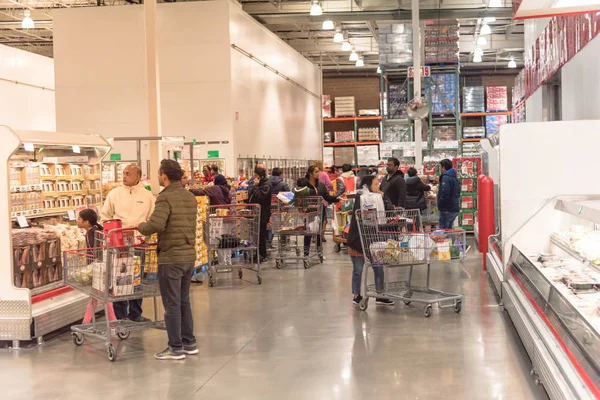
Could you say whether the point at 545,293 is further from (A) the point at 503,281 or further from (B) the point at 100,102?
(B) the point at 100,102

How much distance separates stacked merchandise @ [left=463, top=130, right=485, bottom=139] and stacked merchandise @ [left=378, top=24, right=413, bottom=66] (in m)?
9.29

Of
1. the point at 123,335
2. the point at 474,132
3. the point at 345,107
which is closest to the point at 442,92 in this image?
the point at 474,132

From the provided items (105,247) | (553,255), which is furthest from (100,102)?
(553,255)

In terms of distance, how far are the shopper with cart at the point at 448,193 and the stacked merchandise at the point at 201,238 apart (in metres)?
4.69

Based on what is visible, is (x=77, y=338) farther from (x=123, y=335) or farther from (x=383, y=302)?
(x=383, y=302)

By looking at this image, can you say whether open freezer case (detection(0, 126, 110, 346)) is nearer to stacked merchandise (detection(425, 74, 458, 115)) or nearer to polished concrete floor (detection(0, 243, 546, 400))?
polished concrete floor (detection(0, 243, 546, 400))

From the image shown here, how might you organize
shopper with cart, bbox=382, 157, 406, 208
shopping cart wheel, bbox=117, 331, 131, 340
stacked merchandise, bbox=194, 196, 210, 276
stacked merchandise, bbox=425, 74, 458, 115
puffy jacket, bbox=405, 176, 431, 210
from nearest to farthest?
shopping cart wheel, bbox=117, 331, 131, 340, shopper with cart, bbox=382, 157, 406, 208, stacked merchandise, bbox=194, 196, 210, 276, puffy jacket, bbox=405, 176, 431, 210, stacked merchandise, bbox=425, 74, 458, 115

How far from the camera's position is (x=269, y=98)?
20.6 meters

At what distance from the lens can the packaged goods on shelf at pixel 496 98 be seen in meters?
28.8

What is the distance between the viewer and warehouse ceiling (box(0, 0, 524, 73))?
20.2 m

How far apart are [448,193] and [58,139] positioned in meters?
7.61

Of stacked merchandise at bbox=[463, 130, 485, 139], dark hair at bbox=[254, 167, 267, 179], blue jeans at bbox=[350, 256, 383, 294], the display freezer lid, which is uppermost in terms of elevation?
stacked merchandise at bbox=[463, 130, 485, 139]

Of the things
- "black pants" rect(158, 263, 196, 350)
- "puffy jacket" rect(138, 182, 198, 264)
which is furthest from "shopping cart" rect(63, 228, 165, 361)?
"puffy jacket" rect(138, 182, 198, 264)

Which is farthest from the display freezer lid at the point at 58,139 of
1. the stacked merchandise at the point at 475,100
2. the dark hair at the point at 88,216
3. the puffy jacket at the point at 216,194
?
the stacked merchandise at the point at 475,100
